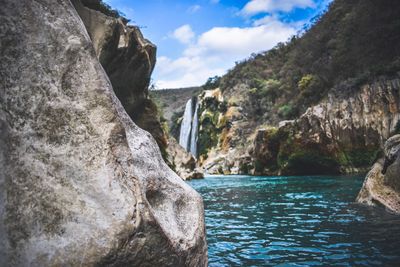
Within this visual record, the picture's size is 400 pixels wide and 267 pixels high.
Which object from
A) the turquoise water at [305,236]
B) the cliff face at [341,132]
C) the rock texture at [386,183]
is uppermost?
the cliff face at [341,132]

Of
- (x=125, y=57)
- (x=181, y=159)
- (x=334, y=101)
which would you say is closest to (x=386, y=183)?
(x=125, y=57)

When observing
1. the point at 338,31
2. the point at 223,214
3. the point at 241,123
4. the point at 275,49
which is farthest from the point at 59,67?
the point at 275,49

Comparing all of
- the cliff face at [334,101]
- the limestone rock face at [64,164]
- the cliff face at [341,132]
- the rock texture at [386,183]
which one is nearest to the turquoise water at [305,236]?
the rock texture at [386,183]

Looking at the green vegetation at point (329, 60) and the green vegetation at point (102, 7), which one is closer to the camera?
the green vegetation at point (102, 7)

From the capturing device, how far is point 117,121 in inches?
134

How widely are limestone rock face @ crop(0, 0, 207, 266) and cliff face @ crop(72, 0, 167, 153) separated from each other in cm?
1194

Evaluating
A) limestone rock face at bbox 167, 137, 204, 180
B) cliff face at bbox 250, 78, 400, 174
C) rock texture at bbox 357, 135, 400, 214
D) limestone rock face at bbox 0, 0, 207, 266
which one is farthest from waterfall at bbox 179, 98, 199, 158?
limestone rock face at bbox 0, 0, 207, 266

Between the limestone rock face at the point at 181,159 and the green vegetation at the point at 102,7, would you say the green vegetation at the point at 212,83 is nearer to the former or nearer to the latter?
the limestone rock face at the point at 181,159

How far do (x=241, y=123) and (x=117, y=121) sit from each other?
54.8m

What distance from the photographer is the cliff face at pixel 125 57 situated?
627 inches

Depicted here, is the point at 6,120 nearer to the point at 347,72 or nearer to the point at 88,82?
the point at 88,82

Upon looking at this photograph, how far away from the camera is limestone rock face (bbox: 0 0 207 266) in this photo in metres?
2.86

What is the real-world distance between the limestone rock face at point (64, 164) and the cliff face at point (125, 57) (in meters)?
11.9

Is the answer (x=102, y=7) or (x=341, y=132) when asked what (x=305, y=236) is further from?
(x=341, y=132)
